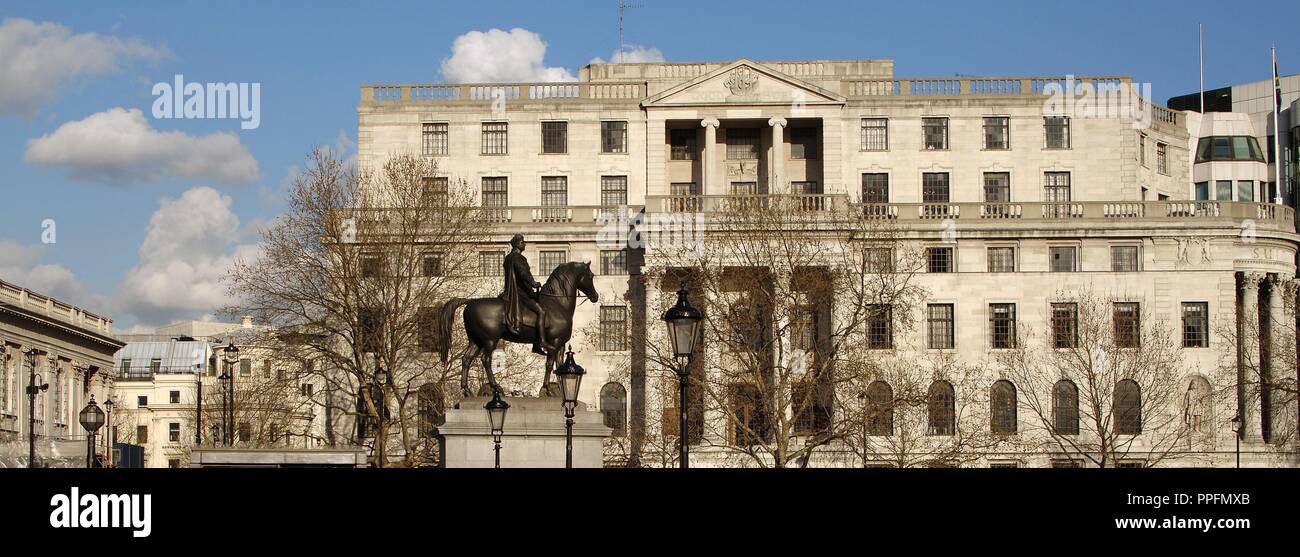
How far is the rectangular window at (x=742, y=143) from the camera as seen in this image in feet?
291

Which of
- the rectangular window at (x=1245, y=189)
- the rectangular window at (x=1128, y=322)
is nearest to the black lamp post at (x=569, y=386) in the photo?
the rectangular window at (x=1128, y=322)

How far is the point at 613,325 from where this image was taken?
8419 centimetres

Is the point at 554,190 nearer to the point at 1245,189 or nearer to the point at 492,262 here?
the point at 492,262

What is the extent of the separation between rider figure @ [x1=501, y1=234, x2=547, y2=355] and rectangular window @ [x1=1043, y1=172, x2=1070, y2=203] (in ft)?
185

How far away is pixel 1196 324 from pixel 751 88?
2398cm

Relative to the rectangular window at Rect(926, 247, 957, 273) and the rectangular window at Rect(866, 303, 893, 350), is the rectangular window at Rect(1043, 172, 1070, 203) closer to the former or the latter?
the rectangular window at Rect(926, 247, 957, 273)

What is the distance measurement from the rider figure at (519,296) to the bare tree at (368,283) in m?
30.5

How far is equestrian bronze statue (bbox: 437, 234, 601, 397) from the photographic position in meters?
36.0

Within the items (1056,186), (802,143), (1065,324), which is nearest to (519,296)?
(1065,324)
